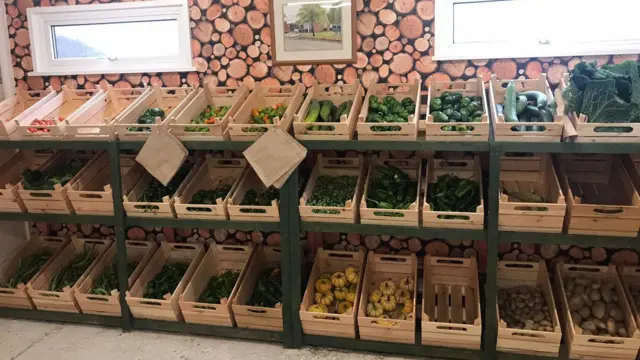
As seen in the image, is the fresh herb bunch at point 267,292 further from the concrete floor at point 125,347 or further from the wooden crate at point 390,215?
the wooden crate at point 390,215

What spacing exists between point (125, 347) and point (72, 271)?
83cm

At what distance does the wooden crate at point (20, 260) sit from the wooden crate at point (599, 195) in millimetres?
3482

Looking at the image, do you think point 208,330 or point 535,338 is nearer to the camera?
point 535,338

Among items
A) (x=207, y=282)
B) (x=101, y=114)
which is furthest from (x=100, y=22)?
(x=207, y=282)

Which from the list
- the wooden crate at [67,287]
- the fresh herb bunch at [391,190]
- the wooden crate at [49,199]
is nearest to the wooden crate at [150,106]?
the wooden crate at [49,199]

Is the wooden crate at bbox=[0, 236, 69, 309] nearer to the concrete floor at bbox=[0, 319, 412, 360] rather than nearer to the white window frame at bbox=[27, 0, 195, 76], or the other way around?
the concrete floor at bbox=[0, 319, 412, 360]

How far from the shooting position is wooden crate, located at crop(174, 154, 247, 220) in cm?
333

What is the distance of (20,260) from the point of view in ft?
13.3

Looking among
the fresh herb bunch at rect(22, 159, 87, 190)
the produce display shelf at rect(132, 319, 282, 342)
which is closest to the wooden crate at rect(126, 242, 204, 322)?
the produce display shelf at rect(132, 319, 282, 342)

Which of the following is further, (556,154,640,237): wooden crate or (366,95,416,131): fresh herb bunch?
(366,95,416,131): fresh herb bunch

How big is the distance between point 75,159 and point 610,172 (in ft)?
12.4

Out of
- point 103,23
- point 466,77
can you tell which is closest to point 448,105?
point 466,77

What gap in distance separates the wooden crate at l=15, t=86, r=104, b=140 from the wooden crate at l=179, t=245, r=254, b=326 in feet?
4.18

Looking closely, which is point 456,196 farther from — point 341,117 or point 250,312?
point 250,312
